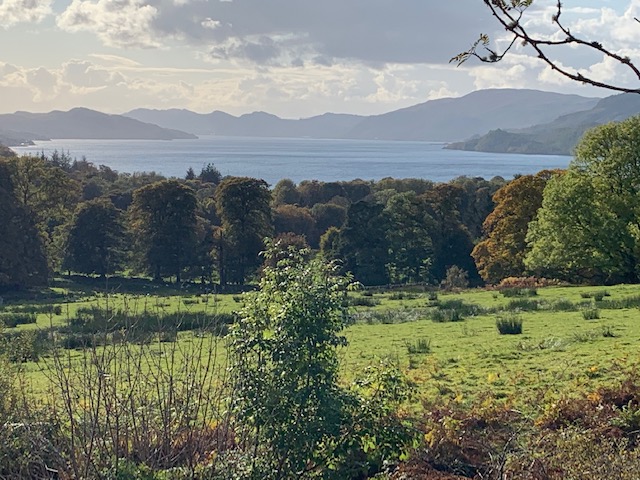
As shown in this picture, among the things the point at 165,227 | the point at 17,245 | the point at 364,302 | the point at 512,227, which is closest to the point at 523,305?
the point at 364,302

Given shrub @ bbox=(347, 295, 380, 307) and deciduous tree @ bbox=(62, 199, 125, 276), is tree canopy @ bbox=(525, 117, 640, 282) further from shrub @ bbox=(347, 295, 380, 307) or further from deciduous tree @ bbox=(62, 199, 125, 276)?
deciduous tree @ bbox=(62, 199, 125, 276)

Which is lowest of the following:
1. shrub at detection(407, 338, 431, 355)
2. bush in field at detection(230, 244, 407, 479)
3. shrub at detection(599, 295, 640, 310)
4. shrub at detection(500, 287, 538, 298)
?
shrub at detection(500, 287, 538, 298)

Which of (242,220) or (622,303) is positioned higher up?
(242,220)

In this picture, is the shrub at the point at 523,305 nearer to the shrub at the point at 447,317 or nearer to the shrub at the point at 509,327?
the shrub at the point at 447,317

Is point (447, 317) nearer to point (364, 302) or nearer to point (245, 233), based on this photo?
point (364, 302)

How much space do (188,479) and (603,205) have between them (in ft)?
97.1

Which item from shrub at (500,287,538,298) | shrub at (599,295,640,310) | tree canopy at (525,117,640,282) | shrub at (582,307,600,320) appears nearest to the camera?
shrub at (582,307,600,320)

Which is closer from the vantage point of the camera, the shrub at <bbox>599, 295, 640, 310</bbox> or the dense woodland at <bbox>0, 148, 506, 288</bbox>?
the shrub at <bbox>599, 295, 640, 310</bbox>

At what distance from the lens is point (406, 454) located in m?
8.07

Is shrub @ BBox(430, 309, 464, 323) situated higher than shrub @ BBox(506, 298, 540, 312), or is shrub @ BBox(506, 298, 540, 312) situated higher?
shrub @ BBox(506, 298, 540, 312)

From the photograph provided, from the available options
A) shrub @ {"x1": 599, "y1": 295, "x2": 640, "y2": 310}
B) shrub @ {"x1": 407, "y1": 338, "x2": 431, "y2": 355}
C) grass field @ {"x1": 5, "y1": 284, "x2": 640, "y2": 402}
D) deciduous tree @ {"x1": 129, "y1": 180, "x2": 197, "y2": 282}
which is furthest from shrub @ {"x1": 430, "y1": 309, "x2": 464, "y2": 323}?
deciduous tree @ {"x1": 129, "y1": 180, "x2": 197, "y2": 282}

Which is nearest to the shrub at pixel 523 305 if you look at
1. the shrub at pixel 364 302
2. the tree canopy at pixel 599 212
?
the shrub at pixel 364 302

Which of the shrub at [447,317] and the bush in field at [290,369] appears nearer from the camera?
the bush in field at [290,369]

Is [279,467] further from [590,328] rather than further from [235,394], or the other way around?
[590,328]
